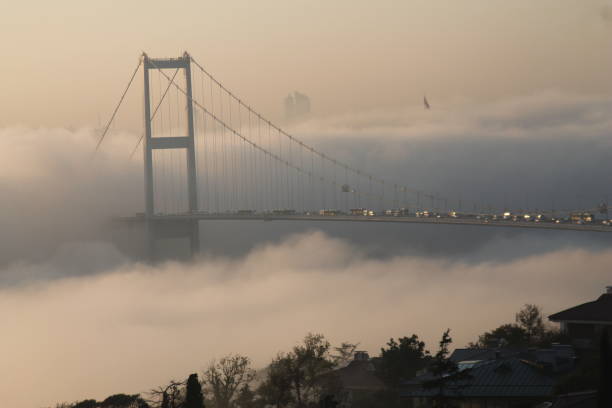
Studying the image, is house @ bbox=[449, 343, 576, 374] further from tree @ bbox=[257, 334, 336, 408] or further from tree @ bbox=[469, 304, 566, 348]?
tree @ bbox=[257, 334, 336, 408]

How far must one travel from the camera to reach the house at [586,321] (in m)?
50.4

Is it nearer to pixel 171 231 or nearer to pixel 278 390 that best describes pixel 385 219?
pixel 171 231

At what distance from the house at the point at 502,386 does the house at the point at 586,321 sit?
8.06 metres

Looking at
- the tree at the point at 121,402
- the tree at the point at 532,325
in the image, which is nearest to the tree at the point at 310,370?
the tree at the point at 121,402

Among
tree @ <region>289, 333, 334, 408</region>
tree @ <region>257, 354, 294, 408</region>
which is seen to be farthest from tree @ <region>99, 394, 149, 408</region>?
tree @ <region>289, 333, 334, 408</region>

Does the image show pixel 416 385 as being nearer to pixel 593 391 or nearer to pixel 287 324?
pixel 593 391

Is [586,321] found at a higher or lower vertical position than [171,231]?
lower

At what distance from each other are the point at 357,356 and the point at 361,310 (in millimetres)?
51581

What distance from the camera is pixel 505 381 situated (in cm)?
4109

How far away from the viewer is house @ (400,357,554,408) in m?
40.2

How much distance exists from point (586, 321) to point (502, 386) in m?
11.4

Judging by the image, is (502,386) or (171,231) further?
(171,231)

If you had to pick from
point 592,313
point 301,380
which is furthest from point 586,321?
point 301,380

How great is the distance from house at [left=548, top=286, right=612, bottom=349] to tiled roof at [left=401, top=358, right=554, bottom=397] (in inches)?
316
